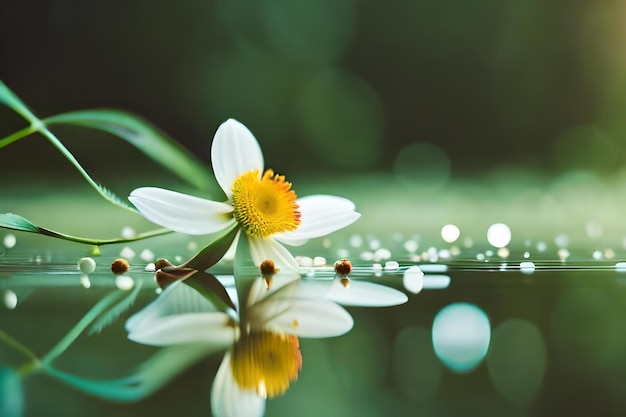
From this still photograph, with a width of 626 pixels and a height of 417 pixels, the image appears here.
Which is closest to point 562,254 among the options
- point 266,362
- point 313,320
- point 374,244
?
point 374,244

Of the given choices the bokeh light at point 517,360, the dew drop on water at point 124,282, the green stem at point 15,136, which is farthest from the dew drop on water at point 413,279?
the green stem at point 15,136

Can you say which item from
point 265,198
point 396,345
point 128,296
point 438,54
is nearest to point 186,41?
point 438,54

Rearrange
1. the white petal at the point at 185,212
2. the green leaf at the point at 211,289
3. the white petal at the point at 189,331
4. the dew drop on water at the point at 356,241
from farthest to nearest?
the dew drop on water at the point at 356,241, the white petal at the point at 185,212, the green leaf at the point at 211,289, the white petal at the point at 189,331

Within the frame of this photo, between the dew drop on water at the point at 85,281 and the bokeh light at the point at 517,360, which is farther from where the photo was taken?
the dew drop on water at the point at 85,281

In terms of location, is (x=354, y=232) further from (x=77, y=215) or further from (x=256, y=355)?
(x=256, y=355)

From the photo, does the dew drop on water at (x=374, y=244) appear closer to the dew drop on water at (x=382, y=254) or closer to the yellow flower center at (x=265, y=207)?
the dew drop on water at (x=382, y=254)

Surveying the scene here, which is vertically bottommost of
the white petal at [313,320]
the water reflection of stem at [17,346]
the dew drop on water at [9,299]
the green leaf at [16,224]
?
the water reflection of stem at [17,346]
